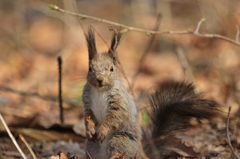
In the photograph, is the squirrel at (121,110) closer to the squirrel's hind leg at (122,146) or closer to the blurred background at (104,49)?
the squirrel's hind leg at (122,146)

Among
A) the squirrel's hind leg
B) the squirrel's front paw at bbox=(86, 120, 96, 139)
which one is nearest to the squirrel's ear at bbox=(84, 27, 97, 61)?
the squirrel's front paw at bbox=(86, 120, 96, 139)

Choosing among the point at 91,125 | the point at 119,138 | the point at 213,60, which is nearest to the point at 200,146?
the point at 119,138

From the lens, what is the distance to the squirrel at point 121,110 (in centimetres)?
218

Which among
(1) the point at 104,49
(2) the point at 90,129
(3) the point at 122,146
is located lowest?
(3) the point at 122,146

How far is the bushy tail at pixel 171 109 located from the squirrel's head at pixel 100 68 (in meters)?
0.40

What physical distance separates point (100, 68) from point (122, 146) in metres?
0.62

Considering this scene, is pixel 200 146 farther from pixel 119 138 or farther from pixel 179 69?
pixel 179 69

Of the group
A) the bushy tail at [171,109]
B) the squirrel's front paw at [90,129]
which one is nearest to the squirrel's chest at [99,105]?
the squirrel's front paw at [90,129]

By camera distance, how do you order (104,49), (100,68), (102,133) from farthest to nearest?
(104,49), (100,68), (102,133)

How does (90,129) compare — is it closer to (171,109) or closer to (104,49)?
(171,109)

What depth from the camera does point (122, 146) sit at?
2223 mm

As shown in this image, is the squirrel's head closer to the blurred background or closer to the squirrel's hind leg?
the blurred background

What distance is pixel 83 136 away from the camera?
3115mm

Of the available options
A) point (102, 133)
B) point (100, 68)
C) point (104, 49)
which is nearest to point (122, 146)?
point (102, 133)
